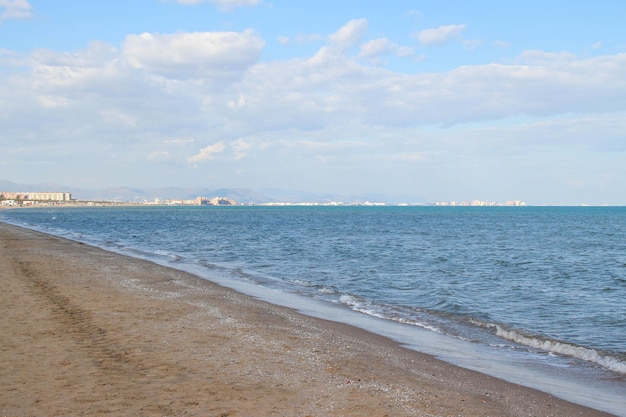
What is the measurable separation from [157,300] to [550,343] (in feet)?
35.8

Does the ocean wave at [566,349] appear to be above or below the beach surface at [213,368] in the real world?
below

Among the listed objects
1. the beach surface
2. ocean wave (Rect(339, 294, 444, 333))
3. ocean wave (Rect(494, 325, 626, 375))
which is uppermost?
the beach surface

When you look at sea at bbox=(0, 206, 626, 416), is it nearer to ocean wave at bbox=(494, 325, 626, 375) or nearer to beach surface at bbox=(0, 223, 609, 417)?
ocean wave at bbox=(494, 325, 626, 375)

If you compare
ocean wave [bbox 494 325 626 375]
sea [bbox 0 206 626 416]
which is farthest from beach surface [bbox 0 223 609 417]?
ocean wave [bbox 494 325 626 375]

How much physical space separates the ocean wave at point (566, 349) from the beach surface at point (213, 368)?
3.56 metres

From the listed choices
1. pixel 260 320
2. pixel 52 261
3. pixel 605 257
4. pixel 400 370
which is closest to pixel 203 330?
pixel 260 320

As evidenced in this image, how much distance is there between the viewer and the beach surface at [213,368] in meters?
7.78

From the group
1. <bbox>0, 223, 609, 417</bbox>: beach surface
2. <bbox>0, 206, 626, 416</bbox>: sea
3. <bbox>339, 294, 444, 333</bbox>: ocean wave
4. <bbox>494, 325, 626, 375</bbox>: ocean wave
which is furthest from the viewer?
<bbox>339, 294, 444, 333</bbox>: ocean wave

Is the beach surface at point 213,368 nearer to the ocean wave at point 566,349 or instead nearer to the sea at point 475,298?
the sea at point 475,298

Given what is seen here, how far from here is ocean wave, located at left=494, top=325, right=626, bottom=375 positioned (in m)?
12.1

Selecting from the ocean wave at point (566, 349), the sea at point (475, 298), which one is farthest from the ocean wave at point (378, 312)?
the ocean wave at point (566, 349)

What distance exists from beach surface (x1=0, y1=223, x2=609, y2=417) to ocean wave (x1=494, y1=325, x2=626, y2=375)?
11.7ft

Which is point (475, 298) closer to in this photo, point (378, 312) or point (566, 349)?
point (378, 312)

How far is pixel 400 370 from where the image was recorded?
10.4 m
